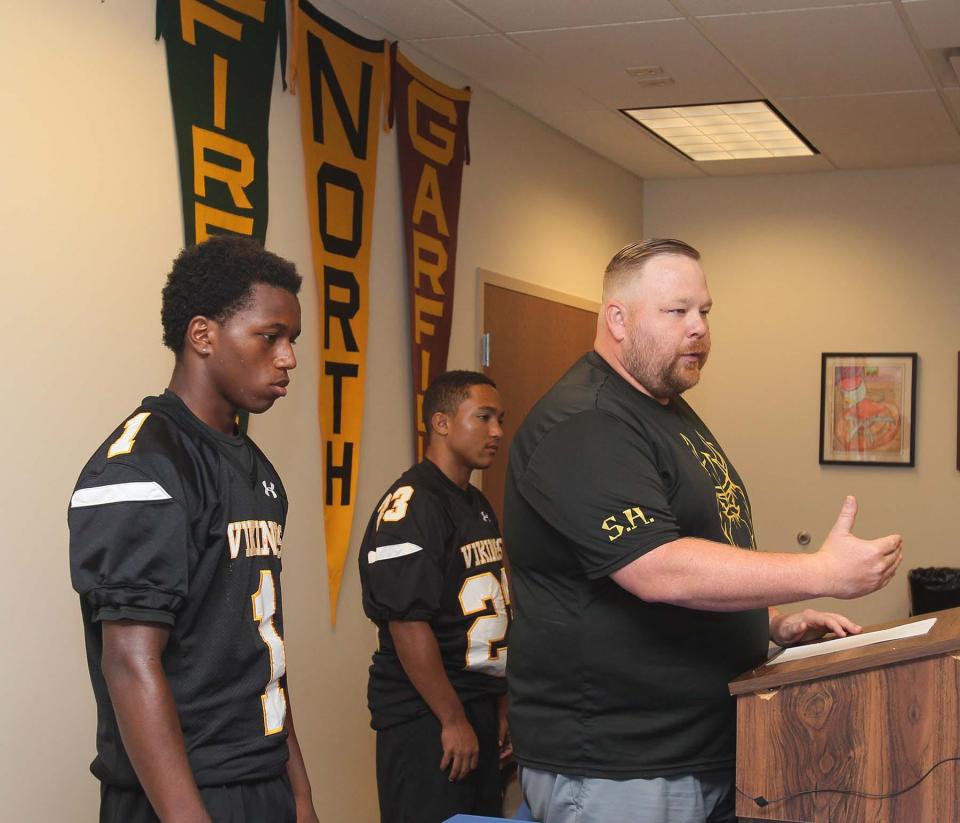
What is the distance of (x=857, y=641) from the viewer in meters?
1.79

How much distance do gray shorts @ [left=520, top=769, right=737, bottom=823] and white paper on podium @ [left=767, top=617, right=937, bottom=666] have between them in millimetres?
Result: 234

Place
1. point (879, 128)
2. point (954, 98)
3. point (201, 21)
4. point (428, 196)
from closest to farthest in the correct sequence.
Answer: point (201, 21) → point (428, 196) → point (954, 98) → point (879, 128)

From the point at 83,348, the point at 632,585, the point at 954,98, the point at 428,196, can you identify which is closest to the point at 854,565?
the point at 632,585

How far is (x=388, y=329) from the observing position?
3.99 meters

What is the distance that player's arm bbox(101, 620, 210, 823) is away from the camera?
1.54 m

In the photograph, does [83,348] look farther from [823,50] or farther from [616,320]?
[823,50]

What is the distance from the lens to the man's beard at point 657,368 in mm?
2012

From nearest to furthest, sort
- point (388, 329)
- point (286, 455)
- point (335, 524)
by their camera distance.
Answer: point (286, 455), point (335, 524), point (388, 329)

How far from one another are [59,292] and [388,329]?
149 centimetres

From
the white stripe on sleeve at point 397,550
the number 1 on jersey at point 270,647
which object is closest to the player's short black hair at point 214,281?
the number 1 on jersey at point 270,647

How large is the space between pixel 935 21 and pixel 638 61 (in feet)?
3.24

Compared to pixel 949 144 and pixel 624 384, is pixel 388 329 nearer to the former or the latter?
pixel 624 384

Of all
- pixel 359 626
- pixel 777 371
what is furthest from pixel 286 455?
pixel 777 371

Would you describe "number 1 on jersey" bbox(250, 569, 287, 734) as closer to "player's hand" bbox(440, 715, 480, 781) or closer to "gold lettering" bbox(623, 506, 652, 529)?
"gold lettering" bbox(623, 506, 652, 529)
